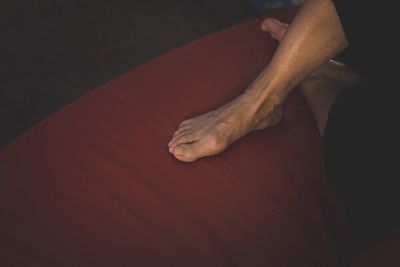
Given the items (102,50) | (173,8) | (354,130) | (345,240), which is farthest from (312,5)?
→ (173,8)

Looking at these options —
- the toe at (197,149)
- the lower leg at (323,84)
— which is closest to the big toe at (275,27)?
the lower leg at (323,84)

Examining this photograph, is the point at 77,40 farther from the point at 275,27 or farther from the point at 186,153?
the point at 186,153

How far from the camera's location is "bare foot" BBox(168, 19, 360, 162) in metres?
0.96

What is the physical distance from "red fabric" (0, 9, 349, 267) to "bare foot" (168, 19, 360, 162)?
24 millimetres

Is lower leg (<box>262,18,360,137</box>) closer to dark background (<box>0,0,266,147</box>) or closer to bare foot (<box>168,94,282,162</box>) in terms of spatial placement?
bare foot (<box>168,94,282,162</box>)

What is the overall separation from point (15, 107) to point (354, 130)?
128 centimetres

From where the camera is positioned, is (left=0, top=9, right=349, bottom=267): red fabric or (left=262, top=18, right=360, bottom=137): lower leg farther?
(left=262, top=18, right=360, bottom=137): lower leg

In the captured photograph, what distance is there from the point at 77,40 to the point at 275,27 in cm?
104

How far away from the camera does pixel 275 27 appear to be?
1.25 meters

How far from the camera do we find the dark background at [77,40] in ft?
5.37

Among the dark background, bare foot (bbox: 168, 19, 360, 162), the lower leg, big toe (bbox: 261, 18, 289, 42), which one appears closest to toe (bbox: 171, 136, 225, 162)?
bare foot (bbox: 168, 19, 360, 162)

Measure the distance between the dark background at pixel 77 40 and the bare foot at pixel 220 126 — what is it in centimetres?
81

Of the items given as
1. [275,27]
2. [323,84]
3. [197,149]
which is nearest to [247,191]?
[197,149]

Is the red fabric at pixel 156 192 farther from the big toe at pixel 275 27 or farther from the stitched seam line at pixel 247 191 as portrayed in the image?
the big toe at pixel 275 27
